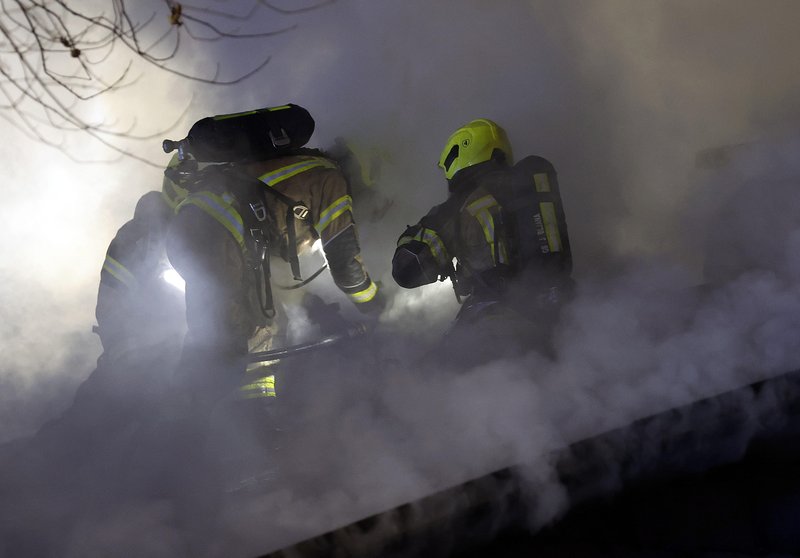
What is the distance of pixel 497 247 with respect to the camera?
12.6 ft

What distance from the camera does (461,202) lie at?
3.97 meters

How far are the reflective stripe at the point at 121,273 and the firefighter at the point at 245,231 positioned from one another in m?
0.69

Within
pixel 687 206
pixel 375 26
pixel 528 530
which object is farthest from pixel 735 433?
pixel 375 26

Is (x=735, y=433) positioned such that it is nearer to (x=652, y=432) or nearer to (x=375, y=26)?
(x=652, y=432)

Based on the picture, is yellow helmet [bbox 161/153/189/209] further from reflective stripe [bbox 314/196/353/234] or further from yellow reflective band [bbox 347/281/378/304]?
yellow reflective band [bbox 347/281/378/304]

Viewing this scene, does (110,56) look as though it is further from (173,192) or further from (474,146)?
(474,146)

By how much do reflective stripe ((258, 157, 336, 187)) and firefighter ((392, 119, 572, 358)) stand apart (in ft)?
2.02

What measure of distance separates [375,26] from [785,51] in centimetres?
275

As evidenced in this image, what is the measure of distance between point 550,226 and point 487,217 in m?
0.31

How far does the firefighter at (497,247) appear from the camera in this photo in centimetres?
377

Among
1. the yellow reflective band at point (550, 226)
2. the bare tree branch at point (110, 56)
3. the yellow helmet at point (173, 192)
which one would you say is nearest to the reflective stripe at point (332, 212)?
the yellow helmet at point (173, 192)

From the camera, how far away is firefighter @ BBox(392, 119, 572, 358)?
148 inches

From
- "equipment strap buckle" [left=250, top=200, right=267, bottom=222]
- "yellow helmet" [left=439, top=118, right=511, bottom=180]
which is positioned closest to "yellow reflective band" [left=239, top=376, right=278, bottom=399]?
"equipment strap buckle" [left=250, top=200, right=267, bottom=222]

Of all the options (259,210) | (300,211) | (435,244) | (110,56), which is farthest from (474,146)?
(110,56)
